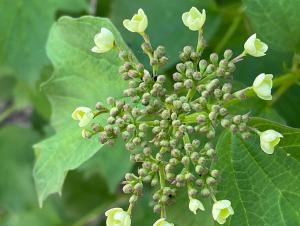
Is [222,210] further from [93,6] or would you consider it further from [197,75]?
[93,6]

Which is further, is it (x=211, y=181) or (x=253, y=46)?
(x=253, y=46)

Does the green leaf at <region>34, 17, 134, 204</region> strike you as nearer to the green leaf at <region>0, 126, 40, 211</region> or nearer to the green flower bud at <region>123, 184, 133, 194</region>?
the green flower bud at <region>123, 184, 133, 194</region>

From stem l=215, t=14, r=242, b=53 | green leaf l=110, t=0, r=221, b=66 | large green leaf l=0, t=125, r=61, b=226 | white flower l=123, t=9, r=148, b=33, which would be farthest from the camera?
large green leaf l=0, t=125, r=61, b=226

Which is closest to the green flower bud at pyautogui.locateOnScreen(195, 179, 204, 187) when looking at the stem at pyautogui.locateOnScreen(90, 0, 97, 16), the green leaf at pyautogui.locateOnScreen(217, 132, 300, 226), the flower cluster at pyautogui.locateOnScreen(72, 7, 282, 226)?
the flower cluster at pyautogui.locateOnScreen(72, 7, 282, 226)

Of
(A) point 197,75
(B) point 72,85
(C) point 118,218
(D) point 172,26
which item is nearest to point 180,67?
(A) point 197,75

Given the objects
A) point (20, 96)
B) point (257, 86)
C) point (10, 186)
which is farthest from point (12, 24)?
point (257, 86)

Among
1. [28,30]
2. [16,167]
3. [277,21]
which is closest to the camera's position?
[277,21]

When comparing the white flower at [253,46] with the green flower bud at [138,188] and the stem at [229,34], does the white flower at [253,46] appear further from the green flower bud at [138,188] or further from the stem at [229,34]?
the stem at [229,34]
